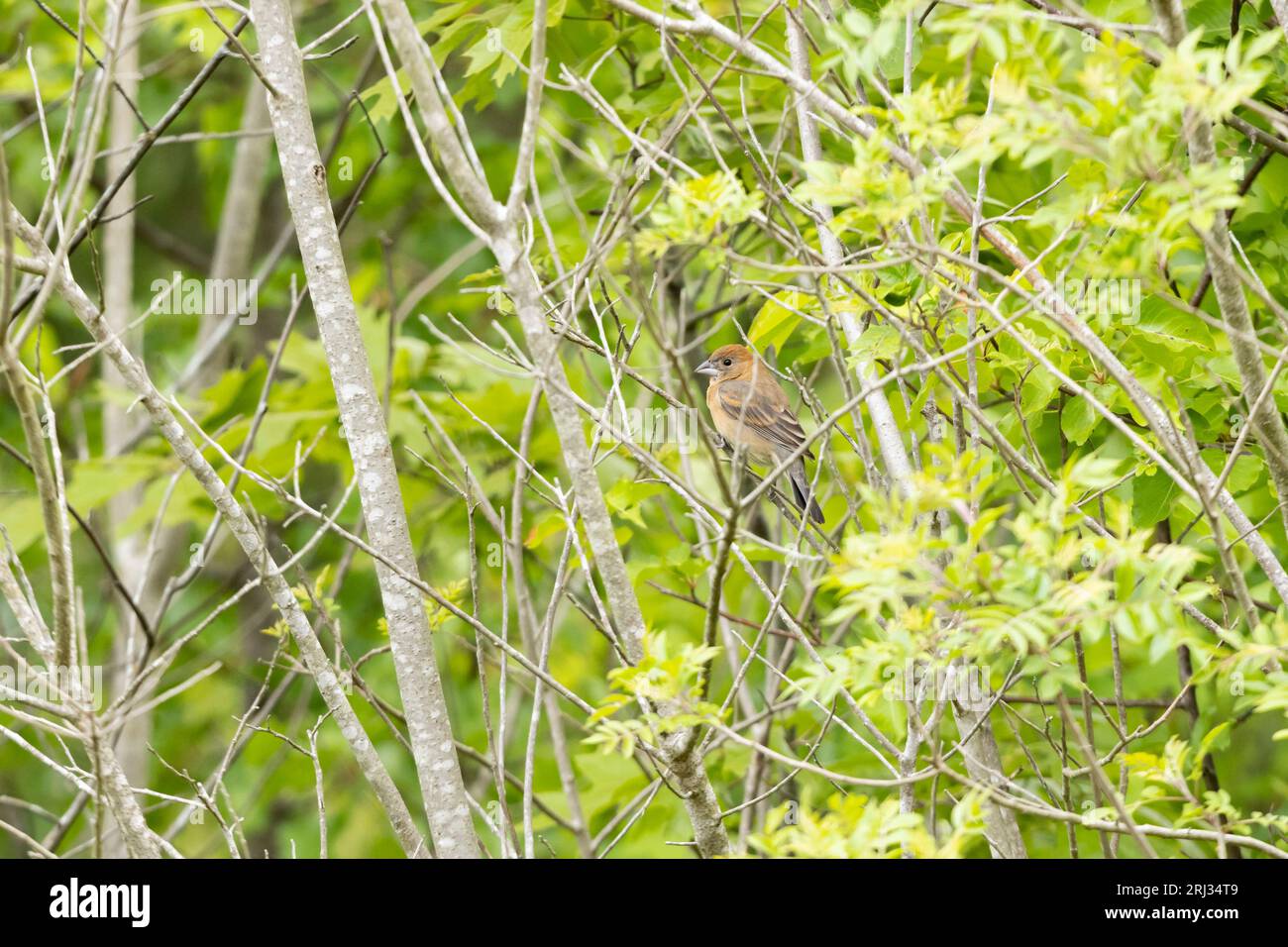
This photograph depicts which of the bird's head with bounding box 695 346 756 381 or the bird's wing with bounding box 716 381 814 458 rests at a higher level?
the bird's head with bounding box 695 346 756 381

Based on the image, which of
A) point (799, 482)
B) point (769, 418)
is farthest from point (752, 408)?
point (799, 482)

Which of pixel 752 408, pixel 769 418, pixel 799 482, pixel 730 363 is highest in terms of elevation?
pixel 730 363

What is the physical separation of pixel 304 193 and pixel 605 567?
1700 millimetres

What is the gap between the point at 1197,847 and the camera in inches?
193

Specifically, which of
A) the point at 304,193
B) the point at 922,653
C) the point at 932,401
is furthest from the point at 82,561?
the point at 922,653

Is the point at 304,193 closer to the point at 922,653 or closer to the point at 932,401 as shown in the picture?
the point at 932,401

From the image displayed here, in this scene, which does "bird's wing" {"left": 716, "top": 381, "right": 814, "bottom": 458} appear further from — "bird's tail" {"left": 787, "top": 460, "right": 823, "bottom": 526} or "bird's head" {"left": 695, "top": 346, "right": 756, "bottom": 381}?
"bird's tail" {"left": 787, "top": 460, "right": 823, "bottom": 526}

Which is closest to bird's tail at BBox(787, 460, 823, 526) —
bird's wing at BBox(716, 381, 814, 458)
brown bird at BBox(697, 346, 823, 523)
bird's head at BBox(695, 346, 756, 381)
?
brown bird at BBox(697, 346, 823, 523)

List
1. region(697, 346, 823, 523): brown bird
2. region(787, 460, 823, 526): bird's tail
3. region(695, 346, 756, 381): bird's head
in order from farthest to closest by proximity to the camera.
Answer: region(695, 346, 756, 381): bird's head, region(697, 346, 823, 523): brown bird, region(787, 460, 823, 526): bird's tail

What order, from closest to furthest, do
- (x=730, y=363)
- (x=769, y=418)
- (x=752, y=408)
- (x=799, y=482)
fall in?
(x=799, y=482), (x=769, y=418), (x=752, y=408), (x=730, y=363)

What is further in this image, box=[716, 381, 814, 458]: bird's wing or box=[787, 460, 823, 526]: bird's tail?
box=[716, 381, 814, 458]: bird's wing

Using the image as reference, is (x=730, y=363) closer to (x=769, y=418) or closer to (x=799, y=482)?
(x=769, y=418)

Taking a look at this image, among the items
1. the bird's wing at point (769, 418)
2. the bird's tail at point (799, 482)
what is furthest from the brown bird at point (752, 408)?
the bird's tail at point (799, 482)
